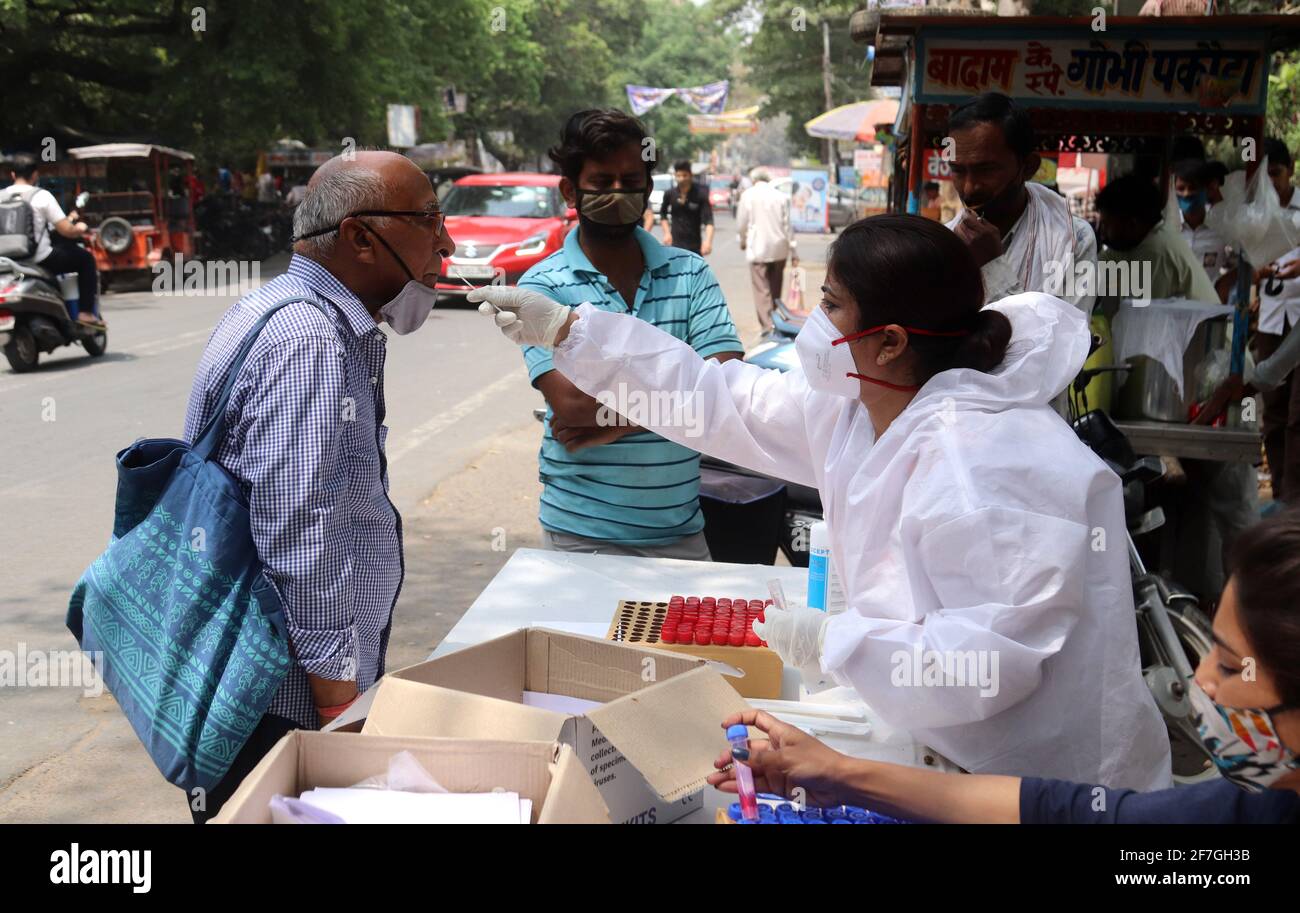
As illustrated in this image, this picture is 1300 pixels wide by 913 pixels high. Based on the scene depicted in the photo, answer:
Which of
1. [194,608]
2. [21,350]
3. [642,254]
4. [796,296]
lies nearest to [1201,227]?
[642,254]

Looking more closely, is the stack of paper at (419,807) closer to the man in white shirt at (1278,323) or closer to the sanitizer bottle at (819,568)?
the sanitizer bottle at (819,568)

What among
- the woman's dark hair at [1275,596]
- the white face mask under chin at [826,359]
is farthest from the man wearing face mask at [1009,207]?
the woman's dark hair at [1275,596]

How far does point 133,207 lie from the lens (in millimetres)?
18203

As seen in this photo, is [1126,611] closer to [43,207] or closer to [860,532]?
[860,532]

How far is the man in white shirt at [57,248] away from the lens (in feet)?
35.1

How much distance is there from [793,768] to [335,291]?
1.20m

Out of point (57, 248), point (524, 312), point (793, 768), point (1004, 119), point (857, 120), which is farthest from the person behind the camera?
point (857, 120)

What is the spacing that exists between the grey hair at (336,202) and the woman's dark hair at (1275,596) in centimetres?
160

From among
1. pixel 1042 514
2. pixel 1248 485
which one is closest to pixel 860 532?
pixel 1042 514

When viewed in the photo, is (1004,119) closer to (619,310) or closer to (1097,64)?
(619,310)

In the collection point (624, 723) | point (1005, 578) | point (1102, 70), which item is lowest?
point (624, 723)

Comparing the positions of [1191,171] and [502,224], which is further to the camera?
[502,224]

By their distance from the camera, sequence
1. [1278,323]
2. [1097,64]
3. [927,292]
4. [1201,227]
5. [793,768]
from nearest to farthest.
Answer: [793,768], [927,292], [1097,64], [1201,227], [1278,323]
